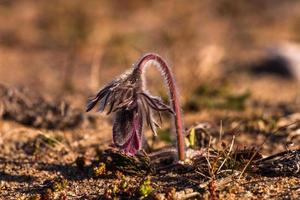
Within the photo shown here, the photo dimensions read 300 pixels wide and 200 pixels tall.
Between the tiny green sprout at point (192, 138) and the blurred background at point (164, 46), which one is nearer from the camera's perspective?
the tiny green sprout at point (192, 138)

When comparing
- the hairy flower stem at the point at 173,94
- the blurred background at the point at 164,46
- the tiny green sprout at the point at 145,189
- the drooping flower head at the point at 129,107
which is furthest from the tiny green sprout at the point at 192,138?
the blurred background at the point at 164,46

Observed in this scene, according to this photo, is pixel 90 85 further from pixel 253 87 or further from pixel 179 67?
pixel 253 87

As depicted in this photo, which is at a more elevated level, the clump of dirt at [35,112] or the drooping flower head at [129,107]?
the clump of dirt at [35,112]

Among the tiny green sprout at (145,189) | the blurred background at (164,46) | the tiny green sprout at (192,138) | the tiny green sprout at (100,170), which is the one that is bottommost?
the tiny green sprout at (145,189)

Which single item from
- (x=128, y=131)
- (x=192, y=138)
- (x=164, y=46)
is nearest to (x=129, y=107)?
(x=128, y=131)

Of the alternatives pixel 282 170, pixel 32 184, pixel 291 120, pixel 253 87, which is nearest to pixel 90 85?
pixel 253 87

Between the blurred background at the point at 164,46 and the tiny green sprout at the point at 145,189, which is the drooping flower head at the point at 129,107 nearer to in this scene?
the tiny green sprout at the point at 145,189

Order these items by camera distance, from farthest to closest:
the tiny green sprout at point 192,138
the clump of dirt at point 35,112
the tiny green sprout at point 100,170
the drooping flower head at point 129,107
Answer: the clump of dirt at point 35,112 < the tiny green sprout at point 192,138 < the tiny green sprout at point 100,170 < the drooping flower head at point 129,107

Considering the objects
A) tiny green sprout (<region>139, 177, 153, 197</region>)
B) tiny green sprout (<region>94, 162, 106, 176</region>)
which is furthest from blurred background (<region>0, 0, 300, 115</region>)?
tiny green sprout (<region>139, 177, 153, 197</region>)
